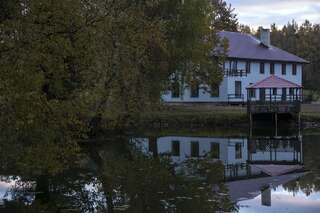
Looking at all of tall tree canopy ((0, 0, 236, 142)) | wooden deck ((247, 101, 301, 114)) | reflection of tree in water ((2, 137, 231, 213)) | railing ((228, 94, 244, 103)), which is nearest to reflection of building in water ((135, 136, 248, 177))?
reflection of tree in water ((2, 137, 231, 213))

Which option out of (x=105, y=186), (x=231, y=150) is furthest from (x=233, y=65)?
(x=105, y=186)

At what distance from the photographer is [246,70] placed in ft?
229

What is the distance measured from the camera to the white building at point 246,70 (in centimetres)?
6769

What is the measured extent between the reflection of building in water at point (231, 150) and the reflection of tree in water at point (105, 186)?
1942 millimetres

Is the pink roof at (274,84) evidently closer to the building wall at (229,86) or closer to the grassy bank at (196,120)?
the grassy bank at (196,120)

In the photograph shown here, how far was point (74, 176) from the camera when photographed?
2275cm

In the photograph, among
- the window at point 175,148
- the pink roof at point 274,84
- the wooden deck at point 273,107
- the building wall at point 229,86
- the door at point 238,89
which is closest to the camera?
the window at point 175,148

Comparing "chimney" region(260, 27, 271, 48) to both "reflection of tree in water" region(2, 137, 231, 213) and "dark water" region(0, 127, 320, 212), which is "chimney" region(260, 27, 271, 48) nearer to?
"dark water" region(0, 127, 320, 212)

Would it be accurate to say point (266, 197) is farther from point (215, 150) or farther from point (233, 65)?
point (233, 65)

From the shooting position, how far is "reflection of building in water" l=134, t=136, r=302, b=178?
2824 cm

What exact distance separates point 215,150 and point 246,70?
3662cm

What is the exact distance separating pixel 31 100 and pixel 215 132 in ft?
118

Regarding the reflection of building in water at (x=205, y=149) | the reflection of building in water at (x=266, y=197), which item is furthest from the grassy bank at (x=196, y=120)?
the reflection of building in water at (x=266, y=197)

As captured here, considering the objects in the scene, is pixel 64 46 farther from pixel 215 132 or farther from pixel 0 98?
pixel 215 132
